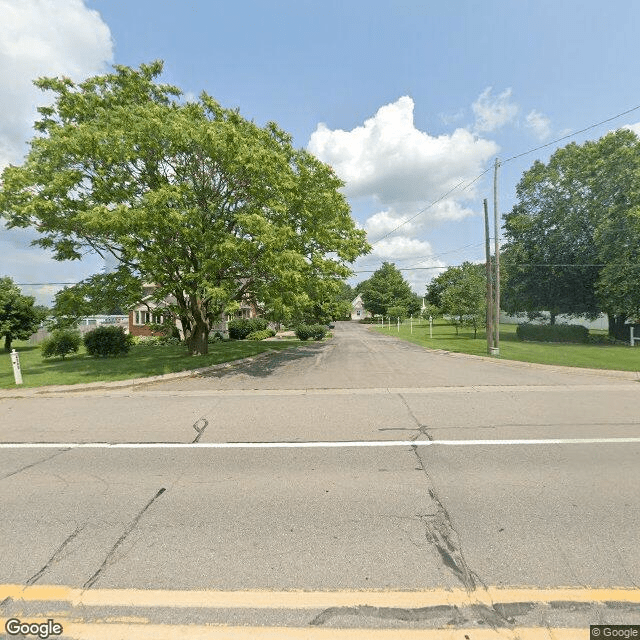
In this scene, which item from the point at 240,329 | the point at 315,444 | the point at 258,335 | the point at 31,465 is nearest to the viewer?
the point at 31,465

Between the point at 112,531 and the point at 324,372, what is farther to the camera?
the point at 324,372

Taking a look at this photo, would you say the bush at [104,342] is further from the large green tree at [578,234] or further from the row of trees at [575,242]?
the large green tree at [578,234]

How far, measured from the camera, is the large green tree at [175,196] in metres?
10.6

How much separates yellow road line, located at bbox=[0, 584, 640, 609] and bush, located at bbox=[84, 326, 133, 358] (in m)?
16.7

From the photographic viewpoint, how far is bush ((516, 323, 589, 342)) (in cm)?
2469

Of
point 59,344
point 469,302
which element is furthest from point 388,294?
point 59,344

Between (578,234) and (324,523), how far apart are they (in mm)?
30243

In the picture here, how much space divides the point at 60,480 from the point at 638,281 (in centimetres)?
2852

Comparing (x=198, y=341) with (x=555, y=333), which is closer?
(x=198, y=341)

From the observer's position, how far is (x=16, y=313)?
21781 mm

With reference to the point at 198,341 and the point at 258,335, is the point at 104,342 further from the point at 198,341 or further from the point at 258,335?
the point at 258,335

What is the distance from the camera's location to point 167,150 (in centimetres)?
1170

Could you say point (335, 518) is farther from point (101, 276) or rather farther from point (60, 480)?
point (101, 276)

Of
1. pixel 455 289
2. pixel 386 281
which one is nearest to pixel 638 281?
pixel 455 289
